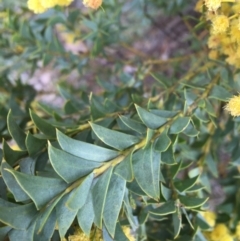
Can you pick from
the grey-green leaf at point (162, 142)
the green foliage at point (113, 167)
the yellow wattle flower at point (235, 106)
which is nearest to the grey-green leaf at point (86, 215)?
the green foliage at point (113, 167)

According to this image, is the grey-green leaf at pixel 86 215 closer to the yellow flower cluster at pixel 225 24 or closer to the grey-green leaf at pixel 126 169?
the grey-green leaf at pixel 126 169

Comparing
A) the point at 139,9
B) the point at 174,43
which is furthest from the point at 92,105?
the point at 174,43

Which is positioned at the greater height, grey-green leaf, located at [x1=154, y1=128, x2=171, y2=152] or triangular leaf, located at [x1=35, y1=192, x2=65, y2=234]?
grey-green leaf, located at [x1=154, y1=128, x2=171, y2=152]

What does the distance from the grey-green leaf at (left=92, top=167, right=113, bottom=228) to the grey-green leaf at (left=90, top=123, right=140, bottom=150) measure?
0.04m

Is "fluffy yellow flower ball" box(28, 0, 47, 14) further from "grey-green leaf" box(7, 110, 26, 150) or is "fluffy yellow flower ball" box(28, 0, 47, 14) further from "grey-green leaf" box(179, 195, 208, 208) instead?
"grey-green leaf" box(179, 195, 208, 208)

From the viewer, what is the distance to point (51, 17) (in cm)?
103

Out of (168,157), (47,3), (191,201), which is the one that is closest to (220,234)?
(191,201)

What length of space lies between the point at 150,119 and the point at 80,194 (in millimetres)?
168

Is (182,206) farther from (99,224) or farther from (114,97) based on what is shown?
(114,97)

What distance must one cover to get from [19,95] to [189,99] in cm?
48

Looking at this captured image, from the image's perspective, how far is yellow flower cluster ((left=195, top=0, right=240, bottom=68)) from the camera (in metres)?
0.63

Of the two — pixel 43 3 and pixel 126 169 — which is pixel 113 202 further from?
pixel 43 3

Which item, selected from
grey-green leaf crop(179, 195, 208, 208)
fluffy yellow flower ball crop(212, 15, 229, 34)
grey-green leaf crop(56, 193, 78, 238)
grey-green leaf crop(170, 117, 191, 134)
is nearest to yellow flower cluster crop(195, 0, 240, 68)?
fluffy yellow flower ball crop(212, 15, 229, 34)

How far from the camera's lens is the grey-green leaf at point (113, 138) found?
23.5 inches
